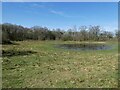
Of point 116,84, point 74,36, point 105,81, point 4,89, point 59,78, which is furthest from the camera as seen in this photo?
point 74,36

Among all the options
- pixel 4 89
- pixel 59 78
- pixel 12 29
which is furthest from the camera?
pixel 12 29

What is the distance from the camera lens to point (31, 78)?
704cm

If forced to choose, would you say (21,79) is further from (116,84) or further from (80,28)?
(80,28)

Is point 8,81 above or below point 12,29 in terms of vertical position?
below

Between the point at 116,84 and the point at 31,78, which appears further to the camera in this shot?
the point at 31,78

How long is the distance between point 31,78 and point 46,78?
21.0 inches

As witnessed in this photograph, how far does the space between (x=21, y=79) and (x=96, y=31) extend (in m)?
72.7

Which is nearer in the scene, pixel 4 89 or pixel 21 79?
pixel 4 89

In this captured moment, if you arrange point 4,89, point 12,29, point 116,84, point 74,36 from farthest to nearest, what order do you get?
1. point 74,36
2. point 12,29
3. point 116,84
4. point 4,89

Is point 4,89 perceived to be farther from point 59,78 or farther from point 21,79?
point 59,78

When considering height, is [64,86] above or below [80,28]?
below

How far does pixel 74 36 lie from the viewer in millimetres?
73750

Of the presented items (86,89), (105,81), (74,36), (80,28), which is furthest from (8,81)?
(80,28)

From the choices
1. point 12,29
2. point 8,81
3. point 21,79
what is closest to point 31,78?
point 21,79
